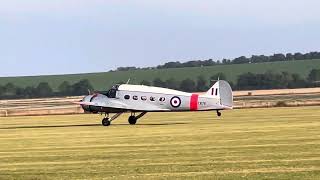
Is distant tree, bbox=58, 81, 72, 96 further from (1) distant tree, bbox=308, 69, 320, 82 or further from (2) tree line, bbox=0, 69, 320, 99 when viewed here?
(1) distant tree, bbox=308, 69, 320, 82

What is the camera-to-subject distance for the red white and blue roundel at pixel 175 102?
4438 cm

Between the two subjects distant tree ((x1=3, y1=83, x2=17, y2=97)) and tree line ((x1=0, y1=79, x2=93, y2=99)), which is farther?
distant tree ((x1=3, y1=83, x2=17, y2=97))

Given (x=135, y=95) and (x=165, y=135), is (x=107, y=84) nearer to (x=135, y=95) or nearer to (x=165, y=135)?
(x=135, y=95)

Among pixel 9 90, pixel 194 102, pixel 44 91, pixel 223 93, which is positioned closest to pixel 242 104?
pixel 223 93

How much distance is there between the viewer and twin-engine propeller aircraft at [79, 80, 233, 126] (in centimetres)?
4388

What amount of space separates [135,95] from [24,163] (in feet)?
82.9

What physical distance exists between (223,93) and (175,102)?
2.76 metres

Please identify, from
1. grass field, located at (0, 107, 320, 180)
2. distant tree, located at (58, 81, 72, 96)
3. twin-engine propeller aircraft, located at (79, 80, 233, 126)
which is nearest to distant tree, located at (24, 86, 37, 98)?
distant tree, located at (58, 81, 72, 96)

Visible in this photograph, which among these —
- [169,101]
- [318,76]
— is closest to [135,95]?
[169,101]

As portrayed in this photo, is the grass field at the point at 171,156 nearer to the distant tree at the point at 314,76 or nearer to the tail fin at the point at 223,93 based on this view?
the tail fin at the point at 223,93

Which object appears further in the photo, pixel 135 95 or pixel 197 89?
pixel 197 89

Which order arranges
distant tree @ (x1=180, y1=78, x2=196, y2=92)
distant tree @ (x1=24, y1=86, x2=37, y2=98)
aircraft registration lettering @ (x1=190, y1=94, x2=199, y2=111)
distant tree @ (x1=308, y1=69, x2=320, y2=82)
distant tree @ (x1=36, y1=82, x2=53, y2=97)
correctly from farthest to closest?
distant tree @ (x1=24, y1=86, x2=37, y2=98)
distant tree @ (x1=36, y1=82, x2=53, y2=97)
distant tree @ (x1=308, y1=69, x2=320, y2=82)
distant tree @ (x1=180, y1=78, x2=196, y2=92)
aircraft registration lettering @ (x1=190, y1=94, x2=199, y2=111)

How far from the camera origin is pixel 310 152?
835 inches

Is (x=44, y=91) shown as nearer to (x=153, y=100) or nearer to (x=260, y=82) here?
(x=260, y=82)
